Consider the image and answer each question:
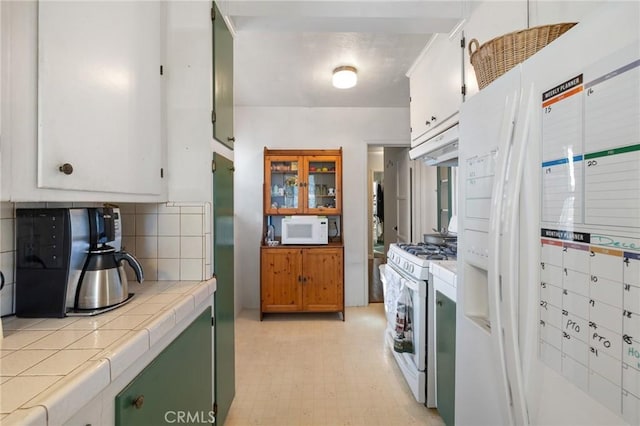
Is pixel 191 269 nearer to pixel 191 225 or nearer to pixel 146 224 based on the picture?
pixel 191 225

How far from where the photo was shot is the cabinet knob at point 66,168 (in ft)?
3.07

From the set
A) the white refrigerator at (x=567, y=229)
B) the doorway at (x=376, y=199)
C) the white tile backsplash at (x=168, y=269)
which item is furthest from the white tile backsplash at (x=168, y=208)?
the doorway at (x=376, y=199)

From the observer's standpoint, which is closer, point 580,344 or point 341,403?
point 580,344

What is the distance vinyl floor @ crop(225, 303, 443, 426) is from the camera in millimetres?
1850

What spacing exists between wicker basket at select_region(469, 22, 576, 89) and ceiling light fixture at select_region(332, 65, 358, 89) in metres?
1.70

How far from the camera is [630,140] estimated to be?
20.5 inches

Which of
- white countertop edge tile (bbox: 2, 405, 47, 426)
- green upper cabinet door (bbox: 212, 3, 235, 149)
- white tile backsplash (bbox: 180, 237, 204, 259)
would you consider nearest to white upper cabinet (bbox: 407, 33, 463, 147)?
green upper cabinet door (bbox: 212, 3, 235, 149)

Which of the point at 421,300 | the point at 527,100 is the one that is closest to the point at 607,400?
the point at 527,100

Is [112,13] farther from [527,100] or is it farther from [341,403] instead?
[341,403]

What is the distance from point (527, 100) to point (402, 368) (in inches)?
77.8

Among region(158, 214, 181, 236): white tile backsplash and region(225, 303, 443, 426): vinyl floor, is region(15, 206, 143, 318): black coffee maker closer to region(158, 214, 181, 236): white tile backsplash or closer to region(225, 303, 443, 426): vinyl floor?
region(158, 214, 181, 236): white tile backsplash

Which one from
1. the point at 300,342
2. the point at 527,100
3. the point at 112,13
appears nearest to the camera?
the point at 527,100

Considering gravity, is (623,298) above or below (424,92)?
below

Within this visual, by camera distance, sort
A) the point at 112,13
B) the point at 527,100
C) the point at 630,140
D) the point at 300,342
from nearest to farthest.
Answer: the point at 630,140 < the point at 527,100 < the point at 112,13 < the point at 300,342
